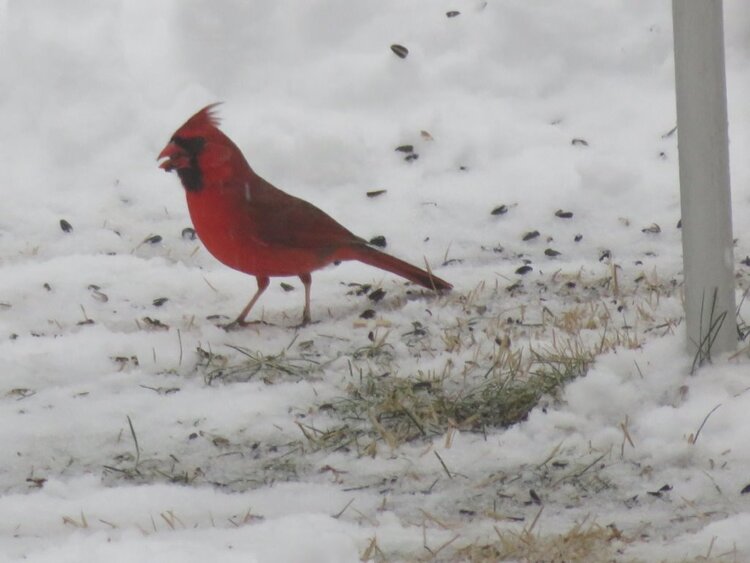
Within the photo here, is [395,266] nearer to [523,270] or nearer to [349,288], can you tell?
[349,288]

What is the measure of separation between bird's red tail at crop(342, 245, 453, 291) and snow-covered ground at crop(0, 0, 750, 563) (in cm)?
9

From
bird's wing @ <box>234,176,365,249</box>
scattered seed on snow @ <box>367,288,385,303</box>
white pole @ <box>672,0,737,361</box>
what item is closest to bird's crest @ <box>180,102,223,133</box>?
bird's wing @ <box>234,176,365,249</box>

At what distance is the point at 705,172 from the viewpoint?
12.1 ft

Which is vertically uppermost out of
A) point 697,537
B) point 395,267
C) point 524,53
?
point 524,53

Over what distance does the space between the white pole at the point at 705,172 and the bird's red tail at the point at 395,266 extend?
1145 millimetres

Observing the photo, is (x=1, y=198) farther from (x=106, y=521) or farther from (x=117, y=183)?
(x=106, y=521)

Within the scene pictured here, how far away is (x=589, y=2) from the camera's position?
6480 millimetres

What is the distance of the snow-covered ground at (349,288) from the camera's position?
3256 mm

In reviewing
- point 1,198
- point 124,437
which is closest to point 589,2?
point 1,198

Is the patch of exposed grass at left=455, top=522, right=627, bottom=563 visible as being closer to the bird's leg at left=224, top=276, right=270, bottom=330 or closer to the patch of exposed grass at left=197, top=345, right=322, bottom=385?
the patch of exposed grass at left=197, top=345, right=322, bottom=385

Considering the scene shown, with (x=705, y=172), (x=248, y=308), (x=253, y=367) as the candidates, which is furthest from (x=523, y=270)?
(x=705, y=172)

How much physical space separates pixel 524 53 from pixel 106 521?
364 centimetres

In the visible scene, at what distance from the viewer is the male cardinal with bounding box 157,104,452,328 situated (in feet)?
14.6

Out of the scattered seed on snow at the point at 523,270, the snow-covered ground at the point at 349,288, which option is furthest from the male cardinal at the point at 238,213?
the scattered seed on snow at the point at 523,270
